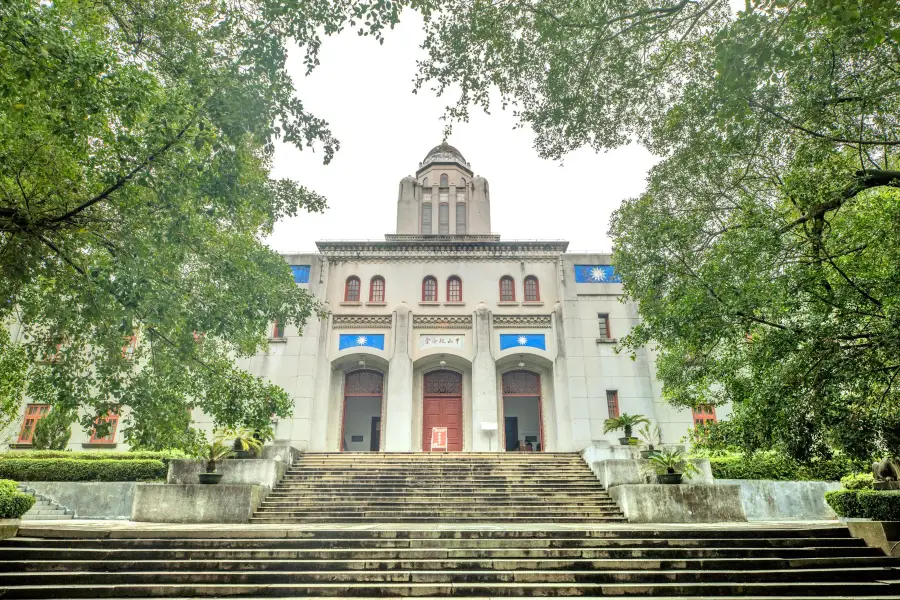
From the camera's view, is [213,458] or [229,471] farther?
[229,471]

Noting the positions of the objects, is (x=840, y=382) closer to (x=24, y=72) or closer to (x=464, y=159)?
(x=24, y=72)

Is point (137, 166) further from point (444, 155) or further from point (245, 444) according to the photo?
point (444, 155)

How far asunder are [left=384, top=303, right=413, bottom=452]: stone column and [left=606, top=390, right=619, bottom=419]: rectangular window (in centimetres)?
725

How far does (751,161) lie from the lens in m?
8.28

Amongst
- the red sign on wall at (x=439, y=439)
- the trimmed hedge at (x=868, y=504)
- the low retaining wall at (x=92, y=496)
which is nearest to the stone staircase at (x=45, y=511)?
the low retaining wall at (x=92, y=496)

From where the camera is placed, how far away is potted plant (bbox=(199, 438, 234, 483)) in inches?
504

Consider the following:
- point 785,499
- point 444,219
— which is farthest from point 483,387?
point 444,219

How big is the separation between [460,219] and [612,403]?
1190 centimetres

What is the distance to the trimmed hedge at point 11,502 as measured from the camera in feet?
30.8

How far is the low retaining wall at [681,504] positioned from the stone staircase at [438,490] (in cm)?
52

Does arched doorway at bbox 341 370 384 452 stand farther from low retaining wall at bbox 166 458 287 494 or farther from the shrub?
the shrub

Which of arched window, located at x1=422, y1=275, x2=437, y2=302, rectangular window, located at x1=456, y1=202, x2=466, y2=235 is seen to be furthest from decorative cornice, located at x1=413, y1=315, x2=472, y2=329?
rectangular window, located at x1=456, y1=202, x2=466, y2=235

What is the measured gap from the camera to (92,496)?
1450 centimetres

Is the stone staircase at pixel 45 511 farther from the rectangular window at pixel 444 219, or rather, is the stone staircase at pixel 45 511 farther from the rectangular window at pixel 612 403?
Answer: the rectangular window at pixel 444 219
